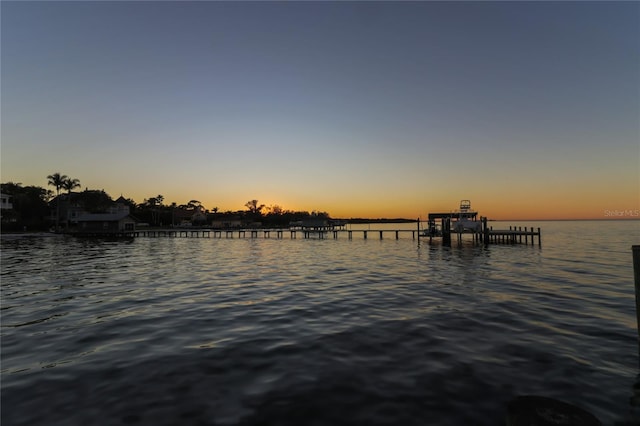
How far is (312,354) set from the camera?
8227 millimetres

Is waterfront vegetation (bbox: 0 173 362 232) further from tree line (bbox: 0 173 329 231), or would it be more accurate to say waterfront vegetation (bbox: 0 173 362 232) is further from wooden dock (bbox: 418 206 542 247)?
wooden dock (bbox: 418 206 542 247)

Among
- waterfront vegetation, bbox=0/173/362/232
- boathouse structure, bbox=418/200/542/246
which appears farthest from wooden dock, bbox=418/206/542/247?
waterfront vegetation, bbox=0/173/362/232

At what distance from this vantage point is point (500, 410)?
560cm

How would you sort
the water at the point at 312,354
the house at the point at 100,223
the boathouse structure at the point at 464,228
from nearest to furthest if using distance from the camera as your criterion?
1. the water at the point at 312,354
2. the boathouse structure at the point at 464,228
3. the house at the point at 100,223

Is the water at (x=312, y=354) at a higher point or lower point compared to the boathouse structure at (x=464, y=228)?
lower

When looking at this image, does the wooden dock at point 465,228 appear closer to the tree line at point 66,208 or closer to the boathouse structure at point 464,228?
the boathouse structure at point 464,228

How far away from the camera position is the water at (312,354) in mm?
5754

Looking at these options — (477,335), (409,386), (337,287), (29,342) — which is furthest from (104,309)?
(477,335)

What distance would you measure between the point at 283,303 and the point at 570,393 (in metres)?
9.87

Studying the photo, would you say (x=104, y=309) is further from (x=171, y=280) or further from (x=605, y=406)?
(x=605, y=406)

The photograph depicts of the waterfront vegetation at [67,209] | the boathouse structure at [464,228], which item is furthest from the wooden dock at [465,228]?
the waterfront vegetation at [67,209]

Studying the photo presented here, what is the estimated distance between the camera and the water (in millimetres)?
5754

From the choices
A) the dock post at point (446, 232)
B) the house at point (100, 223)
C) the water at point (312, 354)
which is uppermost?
the house at point (100, 223)

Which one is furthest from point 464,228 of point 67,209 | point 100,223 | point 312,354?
point 67,209
